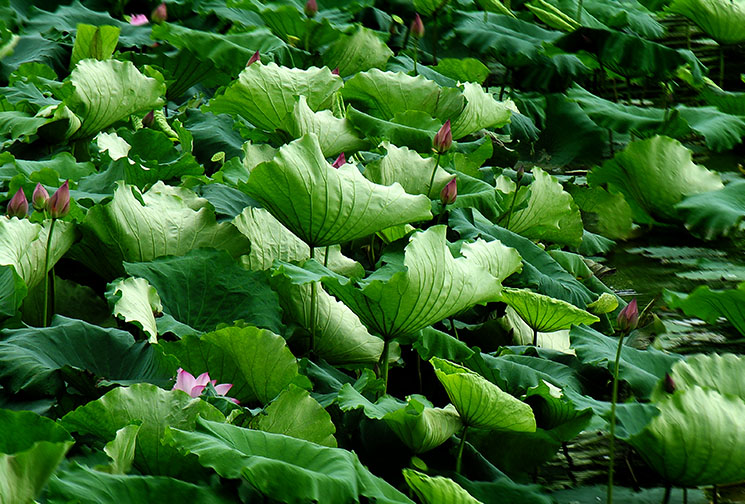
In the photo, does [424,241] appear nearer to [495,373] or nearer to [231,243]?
[495,373]

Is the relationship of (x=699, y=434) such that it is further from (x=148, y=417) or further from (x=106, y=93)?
(x=106, y=93)

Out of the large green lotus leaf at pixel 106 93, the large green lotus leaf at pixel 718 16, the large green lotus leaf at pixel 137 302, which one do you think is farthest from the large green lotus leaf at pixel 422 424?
the large green lotus leaf at pixel 718 16

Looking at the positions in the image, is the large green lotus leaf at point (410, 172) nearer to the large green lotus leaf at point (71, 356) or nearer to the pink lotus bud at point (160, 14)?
the large green lotus leaf at point (71, 356)

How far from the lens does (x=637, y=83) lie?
13.4 feet

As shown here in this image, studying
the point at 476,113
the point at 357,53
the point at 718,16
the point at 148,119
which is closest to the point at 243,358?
the point at 148,119

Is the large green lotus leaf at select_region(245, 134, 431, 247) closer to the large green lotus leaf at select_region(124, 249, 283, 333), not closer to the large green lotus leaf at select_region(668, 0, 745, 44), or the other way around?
the large green lotus leaf at select_region(124, 249, 283, 333)

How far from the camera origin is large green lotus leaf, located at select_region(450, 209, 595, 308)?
1.74 metres

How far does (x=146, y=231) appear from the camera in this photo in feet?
4.61

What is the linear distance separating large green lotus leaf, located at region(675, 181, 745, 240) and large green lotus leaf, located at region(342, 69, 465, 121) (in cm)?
63

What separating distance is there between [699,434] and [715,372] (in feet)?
0.61

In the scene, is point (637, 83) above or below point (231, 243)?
below

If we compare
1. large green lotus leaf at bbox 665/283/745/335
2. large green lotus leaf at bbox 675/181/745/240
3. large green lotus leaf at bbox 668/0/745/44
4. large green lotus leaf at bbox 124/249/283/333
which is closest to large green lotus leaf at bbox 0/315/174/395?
large green lotus leaf at bbox 124/249/283/333

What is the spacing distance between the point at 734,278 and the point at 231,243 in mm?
1378

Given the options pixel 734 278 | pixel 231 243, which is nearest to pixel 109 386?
pixel 231 243
